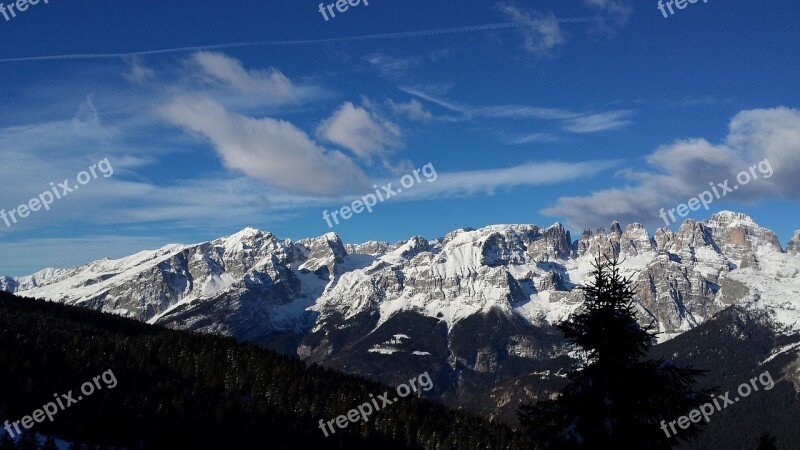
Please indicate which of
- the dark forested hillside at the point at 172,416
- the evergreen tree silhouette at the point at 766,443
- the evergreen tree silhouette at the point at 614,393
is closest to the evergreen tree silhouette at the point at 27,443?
the dark forested hillside at the point at 172,416

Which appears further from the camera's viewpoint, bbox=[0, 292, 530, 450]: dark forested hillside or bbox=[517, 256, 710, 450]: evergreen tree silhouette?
bbox=[0, 292, 530, 450]: dark forested hillside

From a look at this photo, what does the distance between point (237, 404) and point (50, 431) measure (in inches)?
1990

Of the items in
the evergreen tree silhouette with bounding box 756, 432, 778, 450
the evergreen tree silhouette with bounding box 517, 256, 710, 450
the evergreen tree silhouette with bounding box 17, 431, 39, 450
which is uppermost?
the evergreen tree silhouette with bounding box 17, 431, 39, 450

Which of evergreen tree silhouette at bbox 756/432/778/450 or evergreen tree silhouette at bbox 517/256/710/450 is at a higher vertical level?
evergreen tree silhouette at bbox 517/256/710/450

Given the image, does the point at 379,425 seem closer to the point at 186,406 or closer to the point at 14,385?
the point at 186,406

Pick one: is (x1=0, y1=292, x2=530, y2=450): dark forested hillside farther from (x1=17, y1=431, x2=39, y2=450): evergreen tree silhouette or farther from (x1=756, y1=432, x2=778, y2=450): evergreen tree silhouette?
(x1=756, y1=432, x2=778, y2=450): evergreen tree silhouette

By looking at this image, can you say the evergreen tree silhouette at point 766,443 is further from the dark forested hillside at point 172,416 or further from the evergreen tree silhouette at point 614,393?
the dark forested hillside at point 172,416

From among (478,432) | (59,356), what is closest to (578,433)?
(478,432)

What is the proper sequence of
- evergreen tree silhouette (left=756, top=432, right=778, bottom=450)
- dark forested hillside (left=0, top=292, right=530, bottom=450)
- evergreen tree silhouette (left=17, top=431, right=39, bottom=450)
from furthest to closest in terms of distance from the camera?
dark forested hillside (left=0, top=292, right=530, bottom=450) < evergreen tree silhouette (left=17, top=431, right=39, bottom=450) < evergreen tree silhouette (left=756, top=432, right=778, bottom=450)

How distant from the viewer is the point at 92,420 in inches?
6196

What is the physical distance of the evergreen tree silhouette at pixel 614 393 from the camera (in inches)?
844

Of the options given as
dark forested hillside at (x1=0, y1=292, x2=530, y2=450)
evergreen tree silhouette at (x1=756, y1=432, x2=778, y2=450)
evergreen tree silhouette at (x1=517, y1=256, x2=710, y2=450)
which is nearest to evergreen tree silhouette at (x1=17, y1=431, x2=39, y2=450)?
dark forested hillside at (x1=0, y1=292, x2=530, y2=450)

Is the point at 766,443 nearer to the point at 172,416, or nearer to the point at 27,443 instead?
the point at 27,443

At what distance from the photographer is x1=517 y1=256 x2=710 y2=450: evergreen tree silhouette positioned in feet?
70.3
